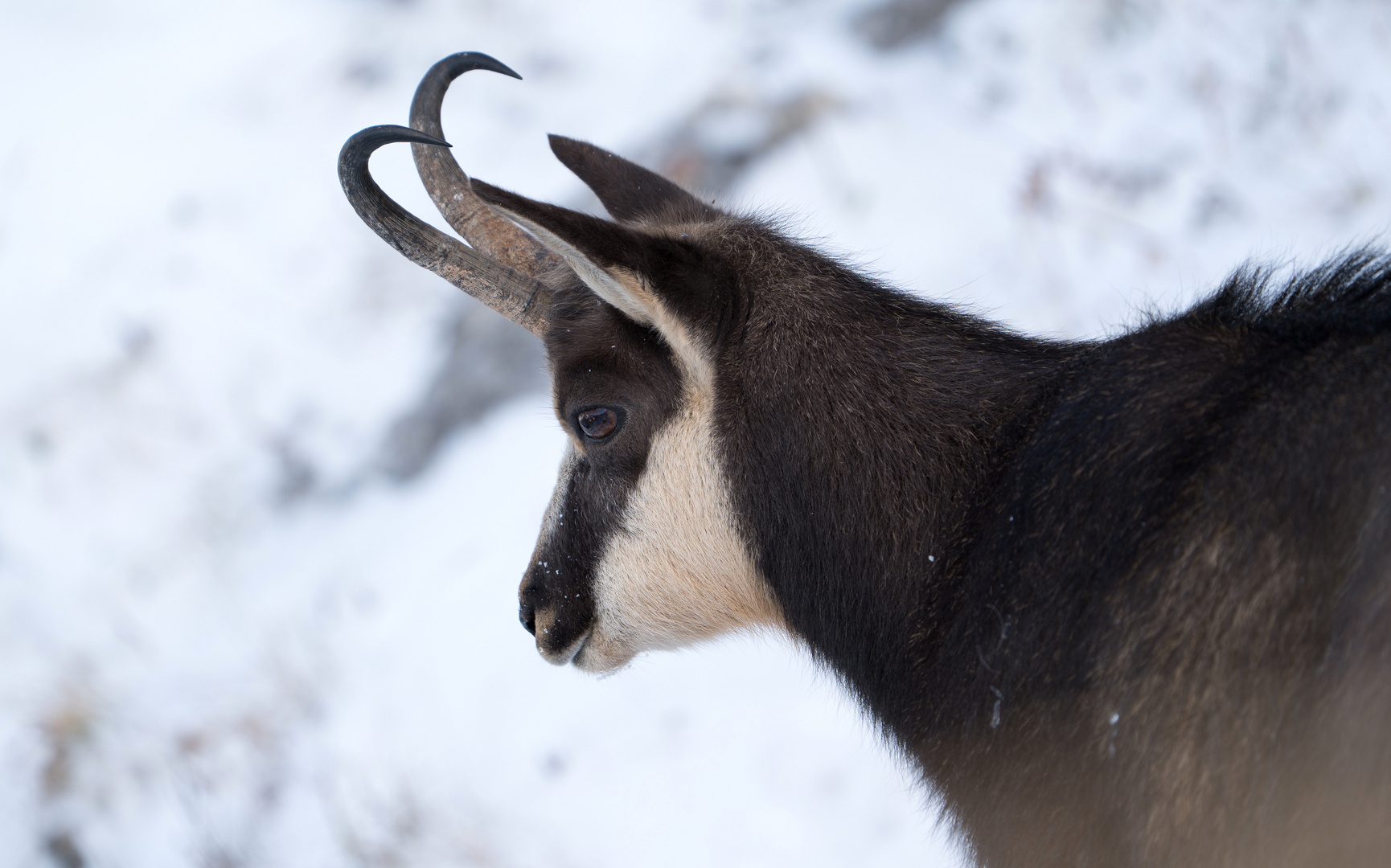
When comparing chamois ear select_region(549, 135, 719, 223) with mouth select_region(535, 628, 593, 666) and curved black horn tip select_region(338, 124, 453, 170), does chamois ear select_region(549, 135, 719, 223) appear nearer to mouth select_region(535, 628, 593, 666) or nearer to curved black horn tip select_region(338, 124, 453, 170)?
curved black horn tip select_region(338, 124, 453, 170)

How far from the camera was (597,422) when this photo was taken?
2.83 m

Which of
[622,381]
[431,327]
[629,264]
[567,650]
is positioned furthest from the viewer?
[431,327]

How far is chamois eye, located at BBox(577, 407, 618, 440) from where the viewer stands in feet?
9.21

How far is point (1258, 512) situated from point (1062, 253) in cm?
432

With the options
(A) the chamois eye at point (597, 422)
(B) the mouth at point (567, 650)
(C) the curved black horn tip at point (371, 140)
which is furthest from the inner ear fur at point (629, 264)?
(B) the mouth at point (567, 650)

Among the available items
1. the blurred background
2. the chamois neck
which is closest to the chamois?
the chamois neck

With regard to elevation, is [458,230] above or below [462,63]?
below

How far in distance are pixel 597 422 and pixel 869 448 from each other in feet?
2.46

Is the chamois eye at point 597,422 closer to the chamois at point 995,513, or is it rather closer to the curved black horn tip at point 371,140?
the chamois at point 995,513

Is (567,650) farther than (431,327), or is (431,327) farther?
(431,327)

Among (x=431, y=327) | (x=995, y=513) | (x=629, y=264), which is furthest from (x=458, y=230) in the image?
(x=431, y=327)

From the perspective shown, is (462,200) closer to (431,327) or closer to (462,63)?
(462,63)

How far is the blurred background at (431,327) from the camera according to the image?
457 centimetres

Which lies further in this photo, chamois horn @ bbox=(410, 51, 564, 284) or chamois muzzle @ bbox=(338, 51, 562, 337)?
chamois horn @ bbox=(410, 51, 564, 284)
